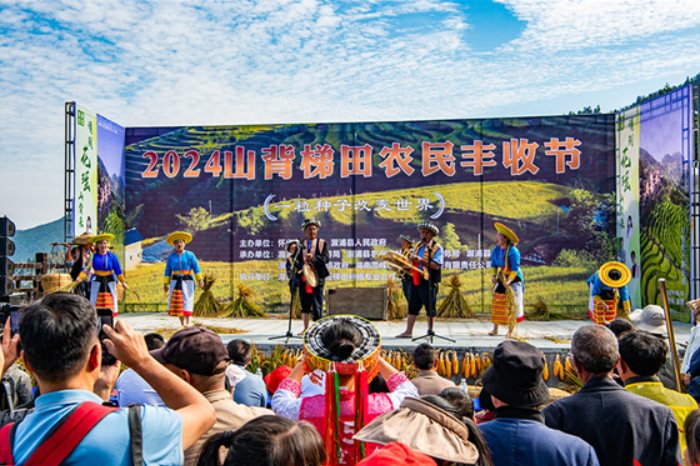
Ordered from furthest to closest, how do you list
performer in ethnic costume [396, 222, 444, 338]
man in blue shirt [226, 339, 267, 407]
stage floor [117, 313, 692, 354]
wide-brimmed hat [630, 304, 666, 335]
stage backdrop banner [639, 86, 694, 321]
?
1. stage backdrop banner [639, 86, 694, 321]
2. performer in ethnic costume [396, 222, 444, 338]
3. stage floor [117, 313, 692, 354]
4. wide-brimmed hat [630, 304, 666, 335]
5. man in blue shirt [226, 339, 267, 407]

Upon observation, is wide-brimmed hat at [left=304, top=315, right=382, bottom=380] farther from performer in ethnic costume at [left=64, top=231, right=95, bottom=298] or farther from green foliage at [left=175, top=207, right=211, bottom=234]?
green foliage at [left=175, top=207, right=211, bottom=234]

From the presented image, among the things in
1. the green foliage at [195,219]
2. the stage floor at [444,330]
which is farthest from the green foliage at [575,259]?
the green foliage at [195,219]

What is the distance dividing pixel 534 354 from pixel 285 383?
1.03 metres

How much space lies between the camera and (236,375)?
2.91 metres

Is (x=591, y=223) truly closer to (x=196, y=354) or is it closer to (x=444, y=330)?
(x=444, y=330)

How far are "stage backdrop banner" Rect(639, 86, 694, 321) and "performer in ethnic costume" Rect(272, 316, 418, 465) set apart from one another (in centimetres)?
772

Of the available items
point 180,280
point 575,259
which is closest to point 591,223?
point 575,259

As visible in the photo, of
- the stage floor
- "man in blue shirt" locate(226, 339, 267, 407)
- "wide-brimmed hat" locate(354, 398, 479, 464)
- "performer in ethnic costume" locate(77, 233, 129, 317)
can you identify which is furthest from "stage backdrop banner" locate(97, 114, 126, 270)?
"wide-brimmed hat" locate(354, 398, 479, 464)

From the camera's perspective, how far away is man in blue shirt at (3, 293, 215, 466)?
124cm

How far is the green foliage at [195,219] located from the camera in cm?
1049

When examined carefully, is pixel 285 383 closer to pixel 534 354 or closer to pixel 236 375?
pixel 236 375

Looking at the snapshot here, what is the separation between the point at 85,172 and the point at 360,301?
5.02 metres

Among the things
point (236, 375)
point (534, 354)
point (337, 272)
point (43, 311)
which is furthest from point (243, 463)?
point (337, 272)

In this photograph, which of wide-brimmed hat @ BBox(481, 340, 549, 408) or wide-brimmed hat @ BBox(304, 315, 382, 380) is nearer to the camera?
wide-brimmed hat @ BBox(481, 340, 549, 408)
